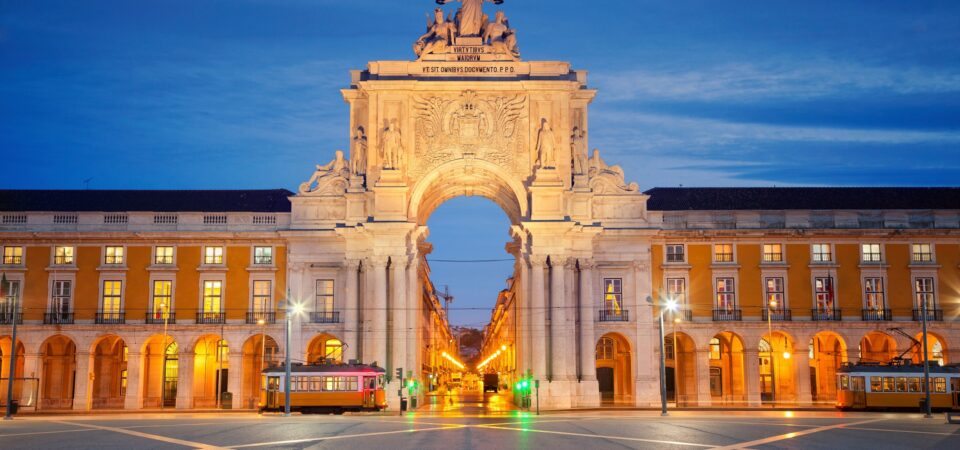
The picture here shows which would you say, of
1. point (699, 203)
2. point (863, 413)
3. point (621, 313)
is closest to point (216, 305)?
point (621, 313)

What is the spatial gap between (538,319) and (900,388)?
22.8m

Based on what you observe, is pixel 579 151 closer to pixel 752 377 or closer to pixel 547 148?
pixel 547 148

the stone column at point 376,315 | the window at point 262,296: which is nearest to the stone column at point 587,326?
the stone column at point 376,315

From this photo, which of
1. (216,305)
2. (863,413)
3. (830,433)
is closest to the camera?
(830,433)

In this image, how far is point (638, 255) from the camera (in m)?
72.9

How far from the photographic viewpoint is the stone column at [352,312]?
7062 centimetres

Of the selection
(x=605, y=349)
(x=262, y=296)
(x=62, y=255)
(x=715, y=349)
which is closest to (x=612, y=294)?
(x=605, y=349)

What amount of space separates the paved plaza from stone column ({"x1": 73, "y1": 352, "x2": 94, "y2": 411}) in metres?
15.2

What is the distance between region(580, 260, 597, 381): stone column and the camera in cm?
6994

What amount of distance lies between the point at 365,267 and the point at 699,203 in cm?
2577

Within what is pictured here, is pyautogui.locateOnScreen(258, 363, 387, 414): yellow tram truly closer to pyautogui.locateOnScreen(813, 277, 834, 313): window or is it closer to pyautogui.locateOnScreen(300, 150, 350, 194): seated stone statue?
pyautogui.locateOnScreen(300, 150, 350, 194): seated stone statue

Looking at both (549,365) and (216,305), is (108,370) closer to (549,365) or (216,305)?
(216,305)

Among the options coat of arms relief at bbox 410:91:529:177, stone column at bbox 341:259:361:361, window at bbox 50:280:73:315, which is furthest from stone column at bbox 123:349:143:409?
coat of arms relief at bbox 410:91:529:177

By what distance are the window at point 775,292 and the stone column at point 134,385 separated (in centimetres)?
4340
